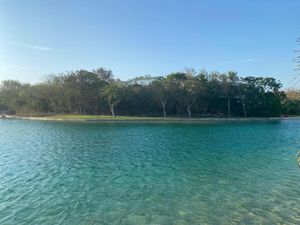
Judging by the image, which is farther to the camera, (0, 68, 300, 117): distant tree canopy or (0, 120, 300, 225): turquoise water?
(0, 68, 300, 117): distant tree canopy

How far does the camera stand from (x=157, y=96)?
67375 mm

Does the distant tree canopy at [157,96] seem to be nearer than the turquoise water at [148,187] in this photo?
No

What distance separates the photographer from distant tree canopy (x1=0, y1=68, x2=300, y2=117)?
67.2 metres

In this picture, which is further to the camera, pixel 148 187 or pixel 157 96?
pixel 157 96

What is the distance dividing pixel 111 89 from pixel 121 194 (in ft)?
176

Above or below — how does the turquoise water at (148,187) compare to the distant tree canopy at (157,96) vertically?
below

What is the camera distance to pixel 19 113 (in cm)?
7650

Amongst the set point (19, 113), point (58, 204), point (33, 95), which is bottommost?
point (58, 204)

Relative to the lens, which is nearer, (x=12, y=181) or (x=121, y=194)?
(x=121, y=194)

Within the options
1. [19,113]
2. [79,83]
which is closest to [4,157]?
[79,83]

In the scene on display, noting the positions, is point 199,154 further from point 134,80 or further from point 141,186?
point 134,80

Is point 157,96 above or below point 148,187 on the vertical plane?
above

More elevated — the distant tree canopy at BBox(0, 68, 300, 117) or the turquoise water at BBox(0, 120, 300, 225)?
the distant tree canopy at BBox(0, 68, 300, 117)

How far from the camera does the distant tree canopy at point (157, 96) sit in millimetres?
67188
